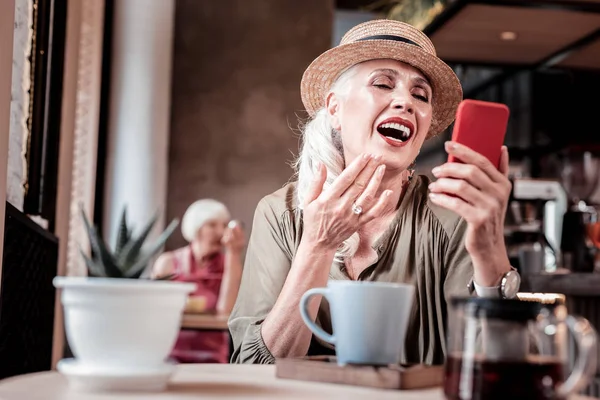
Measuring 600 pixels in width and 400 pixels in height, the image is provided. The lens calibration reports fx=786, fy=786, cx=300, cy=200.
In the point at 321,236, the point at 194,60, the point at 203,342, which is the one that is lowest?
the point at 203,342

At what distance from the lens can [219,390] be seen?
90 centimetres

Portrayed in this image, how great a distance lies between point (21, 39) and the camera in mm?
2570

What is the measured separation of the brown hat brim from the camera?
5.78ft

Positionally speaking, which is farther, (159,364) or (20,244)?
(20,244)

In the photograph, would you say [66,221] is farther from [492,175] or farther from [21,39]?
[492,175]

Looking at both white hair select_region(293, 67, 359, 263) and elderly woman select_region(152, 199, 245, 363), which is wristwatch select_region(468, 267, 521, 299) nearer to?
white hair select_region(293, 67, 359, 263)

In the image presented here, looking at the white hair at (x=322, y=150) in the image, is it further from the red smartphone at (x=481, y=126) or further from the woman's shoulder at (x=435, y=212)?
the red smartphone at (x=481, y=126)

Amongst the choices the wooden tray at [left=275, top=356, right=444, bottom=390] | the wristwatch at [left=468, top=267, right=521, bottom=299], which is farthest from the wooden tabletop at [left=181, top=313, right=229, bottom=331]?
the wooden tray at [left=275, top=356, right=444, bottom=390]

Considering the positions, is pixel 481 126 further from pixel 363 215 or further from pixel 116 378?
pixel 116 378

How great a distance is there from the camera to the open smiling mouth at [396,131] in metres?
1.74

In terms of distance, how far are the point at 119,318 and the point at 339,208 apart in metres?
0.69

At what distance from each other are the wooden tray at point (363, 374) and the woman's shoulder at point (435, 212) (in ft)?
2.48

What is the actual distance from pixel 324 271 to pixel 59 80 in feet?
6.91

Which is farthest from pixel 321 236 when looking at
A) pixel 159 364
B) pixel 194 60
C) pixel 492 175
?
pixel 194 60
